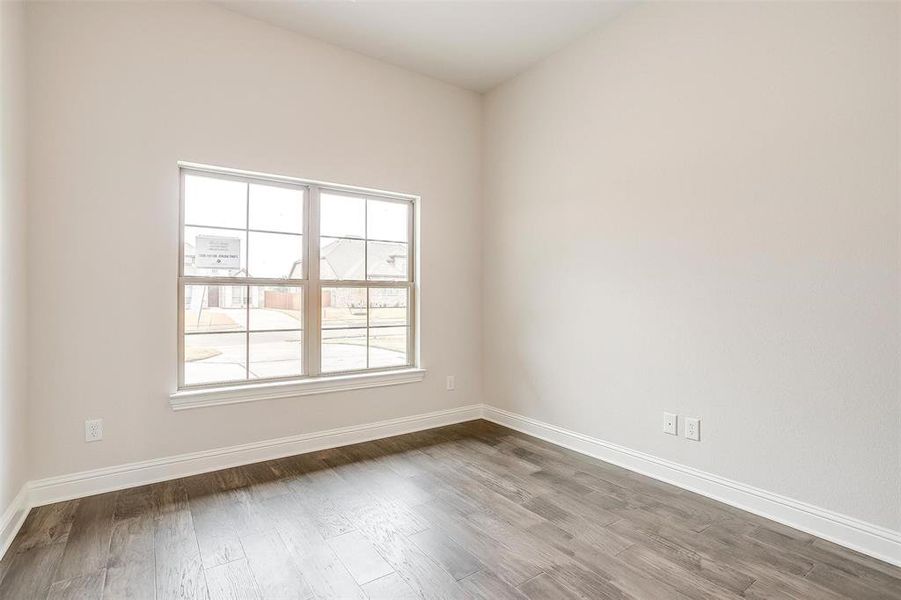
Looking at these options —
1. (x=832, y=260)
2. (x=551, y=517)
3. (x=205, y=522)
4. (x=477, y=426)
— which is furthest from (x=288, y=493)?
(x=832, y=260)

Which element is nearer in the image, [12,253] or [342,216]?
[12,253]

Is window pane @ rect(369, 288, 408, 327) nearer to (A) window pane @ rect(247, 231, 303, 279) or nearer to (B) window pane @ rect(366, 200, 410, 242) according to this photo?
(B) window pane @ rect(366, 200, 410, 242)

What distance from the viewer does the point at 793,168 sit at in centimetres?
219

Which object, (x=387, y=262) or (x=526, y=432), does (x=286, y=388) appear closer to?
(x=387, y=262)

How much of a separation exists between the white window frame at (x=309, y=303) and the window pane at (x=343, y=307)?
0.05m

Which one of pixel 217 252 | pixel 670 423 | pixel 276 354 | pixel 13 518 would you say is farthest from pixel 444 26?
pixel 13 518

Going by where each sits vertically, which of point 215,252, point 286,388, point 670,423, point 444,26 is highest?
point 444,26

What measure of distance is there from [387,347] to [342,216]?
44.5 inches

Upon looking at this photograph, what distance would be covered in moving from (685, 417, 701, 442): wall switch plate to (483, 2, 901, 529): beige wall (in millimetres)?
34

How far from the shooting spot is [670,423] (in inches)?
106

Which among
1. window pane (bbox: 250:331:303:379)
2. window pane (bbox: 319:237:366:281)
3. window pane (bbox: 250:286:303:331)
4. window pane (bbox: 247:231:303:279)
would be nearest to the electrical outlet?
window pane (bbox: 250:331:303:379)

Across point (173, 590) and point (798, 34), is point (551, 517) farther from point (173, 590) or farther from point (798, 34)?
point (798, 34)

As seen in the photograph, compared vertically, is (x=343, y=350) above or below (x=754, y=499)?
Result: above

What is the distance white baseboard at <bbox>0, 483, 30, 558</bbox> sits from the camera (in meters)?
1.94
